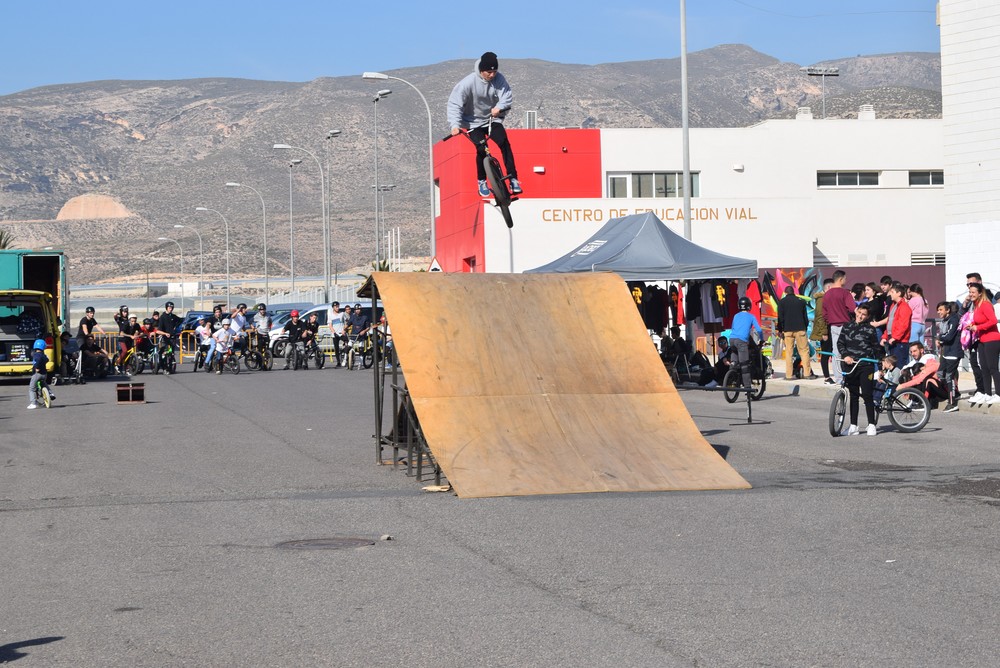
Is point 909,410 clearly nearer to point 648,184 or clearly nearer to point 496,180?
point 496,180

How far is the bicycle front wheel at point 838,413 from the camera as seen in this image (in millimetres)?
16531

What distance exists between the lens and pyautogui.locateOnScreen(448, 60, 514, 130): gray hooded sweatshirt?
12.1 m

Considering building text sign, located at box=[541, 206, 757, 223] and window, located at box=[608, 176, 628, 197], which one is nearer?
building text sign, located at box=[541, 206, 757, 223]

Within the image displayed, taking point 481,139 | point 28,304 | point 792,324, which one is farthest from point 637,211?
point 481,139

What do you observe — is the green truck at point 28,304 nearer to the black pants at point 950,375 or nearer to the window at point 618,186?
the black pants at point 950,375

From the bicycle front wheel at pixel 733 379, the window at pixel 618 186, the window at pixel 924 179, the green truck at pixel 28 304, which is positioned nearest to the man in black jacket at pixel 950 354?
the bicycle front wheel at pixel 733 379

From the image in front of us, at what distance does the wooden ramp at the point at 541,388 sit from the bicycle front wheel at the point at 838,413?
3.58 metres

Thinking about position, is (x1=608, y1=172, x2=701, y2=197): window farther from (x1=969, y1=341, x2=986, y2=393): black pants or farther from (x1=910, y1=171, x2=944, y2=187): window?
(x1=969, y1=341, x2=986, y2=393): black pants

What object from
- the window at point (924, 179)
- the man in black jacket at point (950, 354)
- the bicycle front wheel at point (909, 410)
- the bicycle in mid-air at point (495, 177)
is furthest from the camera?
the window at point (924, 179)

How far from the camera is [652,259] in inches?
950

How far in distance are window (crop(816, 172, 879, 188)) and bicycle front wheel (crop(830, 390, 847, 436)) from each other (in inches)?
1885

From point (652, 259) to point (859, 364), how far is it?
813 cm

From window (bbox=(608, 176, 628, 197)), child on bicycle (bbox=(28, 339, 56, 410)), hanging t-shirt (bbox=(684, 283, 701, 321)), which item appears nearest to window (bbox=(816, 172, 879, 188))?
window (bbox=(608, 176, 628, 197))

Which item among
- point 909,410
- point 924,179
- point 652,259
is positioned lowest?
point 909,410
